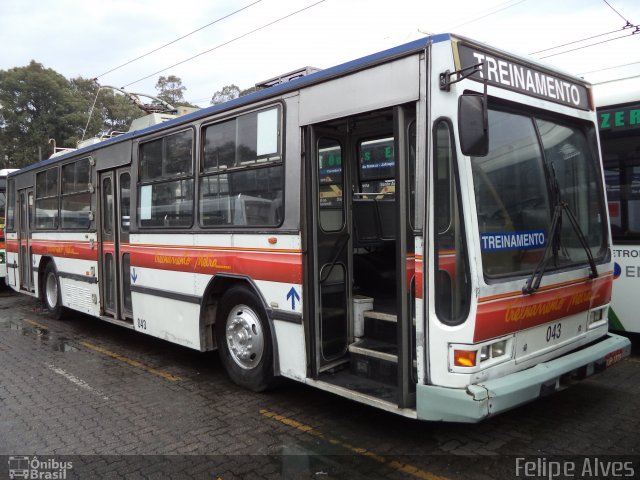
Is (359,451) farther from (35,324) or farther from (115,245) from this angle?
(35,324)

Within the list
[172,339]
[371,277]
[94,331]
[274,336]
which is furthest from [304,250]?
[94,331]

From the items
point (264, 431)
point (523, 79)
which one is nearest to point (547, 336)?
point (523, 79)

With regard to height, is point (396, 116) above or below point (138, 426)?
above

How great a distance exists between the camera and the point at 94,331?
8711 mm

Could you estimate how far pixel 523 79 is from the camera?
13.0 ft

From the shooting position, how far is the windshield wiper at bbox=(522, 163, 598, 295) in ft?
12.2

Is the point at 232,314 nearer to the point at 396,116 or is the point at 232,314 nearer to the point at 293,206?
the point at 293,206

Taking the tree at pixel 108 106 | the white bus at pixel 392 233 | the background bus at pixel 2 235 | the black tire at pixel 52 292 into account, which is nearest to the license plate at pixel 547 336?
the white bus at pixel 392 233

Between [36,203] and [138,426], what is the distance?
22.7ft

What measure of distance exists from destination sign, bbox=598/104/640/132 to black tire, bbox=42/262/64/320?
343 inches

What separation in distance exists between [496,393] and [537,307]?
823 mm

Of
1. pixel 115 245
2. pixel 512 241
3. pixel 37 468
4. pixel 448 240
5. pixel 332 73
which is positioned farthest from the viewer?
pixel 115 245

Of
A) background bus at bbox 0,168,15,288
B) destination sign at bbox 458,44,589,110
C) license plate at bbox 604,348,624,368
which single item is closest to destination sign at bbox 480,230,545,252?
destination sign at bbox 458,44,589,110

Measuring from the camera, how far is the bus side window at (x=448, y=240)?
3412 mm
